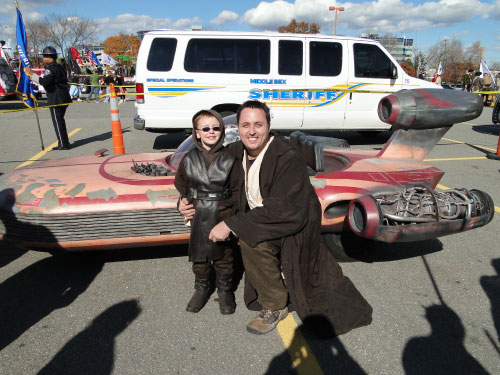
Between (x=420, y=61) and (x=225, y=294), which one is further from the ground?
(x=420, y=61)

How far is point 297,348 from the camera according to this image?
215cm

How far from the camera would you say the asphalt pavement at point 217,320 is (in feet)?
6.64

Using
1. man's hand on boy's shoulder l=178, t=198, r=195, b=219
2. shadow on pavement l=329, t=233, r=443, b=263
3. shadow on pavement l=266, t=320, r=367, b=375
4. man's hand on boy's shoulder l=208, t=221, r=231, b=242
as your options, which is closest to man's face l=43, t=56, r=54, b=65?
man's hand on boy's shoulder l=178, t=198, r=195, b=219

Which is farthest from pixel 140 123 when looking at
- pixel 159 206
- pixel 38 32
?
pixel 38 32

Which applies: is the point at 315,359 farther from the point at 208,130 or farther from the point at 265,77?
the point at 265,77

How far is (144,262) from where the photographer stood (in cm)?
313

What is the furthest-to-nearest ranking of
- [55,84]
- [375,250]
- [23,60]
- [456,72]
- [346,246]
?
[456,72]
[23,60]
[55,84]
[375,250]
[346,246]

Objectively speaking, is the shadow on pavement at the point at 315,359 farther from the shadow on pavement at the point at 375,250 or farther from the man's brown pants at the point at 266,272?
the shadow on pavement at the point at 375,250

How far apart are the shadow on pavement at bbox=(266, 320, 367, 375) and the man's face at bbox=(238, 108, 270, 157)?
1240mm

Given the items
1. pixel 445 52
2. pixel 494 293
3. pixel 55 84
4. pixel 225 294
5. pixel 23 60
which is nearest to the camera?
pixel 225 294

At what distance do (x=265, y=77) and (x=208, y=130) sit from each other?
526cm

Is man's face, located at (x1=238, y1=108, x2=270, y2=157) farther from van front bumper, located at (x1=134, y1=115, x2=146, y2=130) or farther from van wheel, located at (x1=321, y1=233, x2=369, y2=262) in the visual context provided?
van front bumper, located at (x1=134, y1=115, x2=146, y2=130)

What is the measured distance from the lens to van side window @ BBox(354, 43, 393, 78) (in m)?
7.33

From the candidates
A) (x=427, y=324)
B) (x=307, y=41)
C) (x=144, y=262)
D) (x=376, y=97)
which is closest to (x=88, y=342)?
(x=144, y=262)
